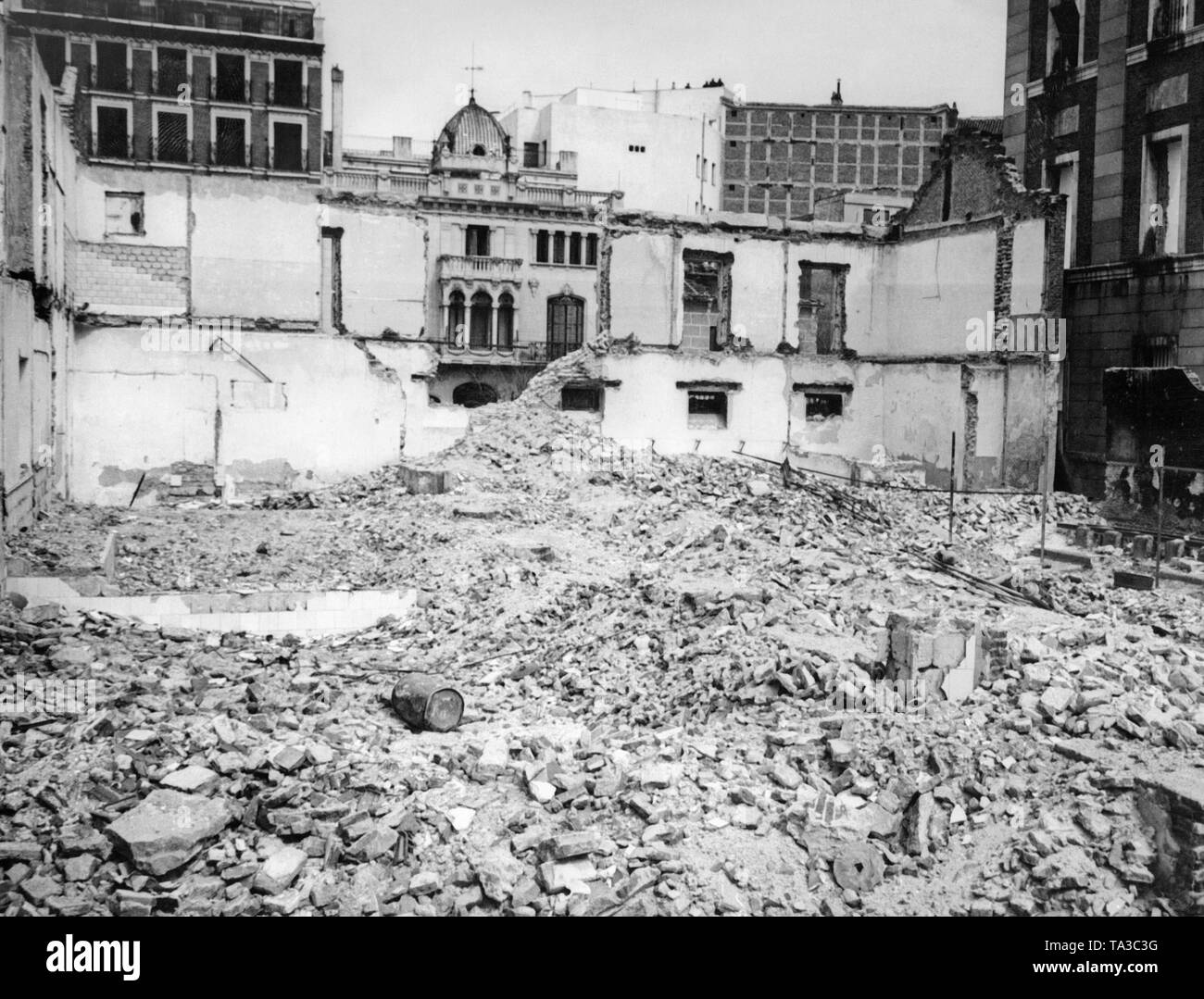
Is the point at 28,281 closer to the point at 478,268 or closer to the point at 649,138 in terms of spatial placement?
the point at 649,138

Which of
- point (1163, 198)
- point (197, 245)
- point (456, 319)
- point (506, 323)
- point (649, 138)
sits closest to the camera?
point (1163, 198)

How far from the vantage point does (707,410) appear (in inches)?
956

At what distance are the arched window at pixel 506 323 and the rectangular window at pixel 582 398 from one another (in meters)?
16.2

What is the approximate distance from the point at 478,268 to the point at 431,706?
103ft

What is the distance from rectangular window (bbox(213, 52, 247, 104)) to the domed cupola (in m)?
6.19

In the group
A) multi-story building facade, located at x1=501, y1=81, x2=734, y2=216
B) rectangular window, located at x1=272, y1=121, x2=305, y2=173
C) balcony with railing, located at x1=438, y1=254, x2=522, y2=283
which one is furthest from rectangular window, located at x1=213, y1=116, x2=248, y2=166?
multi-story building facade, located at x1=501, y1=81, x2=734, y2=216

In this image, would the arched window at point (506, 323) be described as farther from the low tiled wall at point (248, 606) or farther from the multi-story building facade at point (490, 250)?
the low tiled wall at point (248, 606)

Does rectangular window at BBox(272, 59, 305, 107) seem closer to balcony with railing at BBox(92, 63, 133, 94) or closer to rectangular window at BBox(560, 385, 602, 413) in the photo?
balcony with railing at BBox(92, 63, 133, 94)

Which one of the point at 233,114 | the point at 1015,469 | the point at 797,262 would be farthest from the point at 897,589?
the point at 233,114

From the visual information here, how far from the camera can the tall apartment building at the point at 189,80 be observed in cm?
3081

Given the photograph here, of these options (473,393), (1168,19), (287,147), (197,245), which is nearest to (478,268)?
(473,393)

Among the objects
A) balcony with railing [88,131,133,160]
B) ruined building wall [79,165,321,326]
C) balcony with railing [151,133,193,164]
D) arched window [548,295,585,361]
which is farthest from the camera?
arched window [548,295,585,361]

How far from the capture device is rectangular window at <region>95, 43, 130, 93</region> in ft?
111

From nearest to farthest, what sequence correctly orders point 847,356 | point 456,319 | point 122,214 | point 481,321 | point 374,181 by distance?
point 122,214
point 847,356
point 374,181
point 456,319
point 481,321
